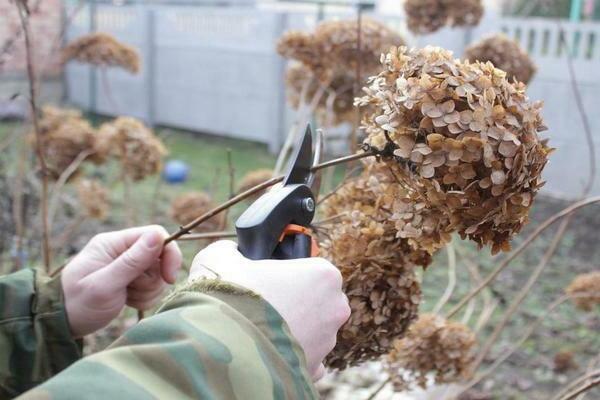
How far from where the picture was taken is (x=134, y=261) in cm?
94

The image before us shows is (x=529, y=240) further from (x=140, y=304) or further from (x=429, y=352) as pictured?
(x=140, y=304)

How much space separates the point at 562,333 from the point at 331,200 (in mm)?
2226

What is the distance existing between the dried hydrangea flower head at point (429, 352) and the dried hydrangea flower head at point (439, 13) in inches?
33.9

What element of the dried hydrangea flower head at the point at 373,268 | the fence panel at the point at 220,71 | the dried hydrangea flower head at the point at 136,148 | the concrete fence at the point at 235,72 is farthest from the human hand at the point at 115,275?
the fence panel at the point at 220,71

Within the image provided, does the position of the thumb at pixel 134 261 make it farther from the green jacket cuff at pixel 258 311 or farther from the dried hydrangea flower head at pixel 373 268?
the green jacket cuff at pixel 258 311

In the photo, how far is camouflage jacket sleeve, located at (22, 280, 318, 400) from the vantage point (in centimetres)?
52

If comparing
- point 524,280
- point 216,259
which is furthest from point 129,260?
point 524,280

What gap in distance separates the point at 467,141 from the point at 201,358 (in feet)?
0.96

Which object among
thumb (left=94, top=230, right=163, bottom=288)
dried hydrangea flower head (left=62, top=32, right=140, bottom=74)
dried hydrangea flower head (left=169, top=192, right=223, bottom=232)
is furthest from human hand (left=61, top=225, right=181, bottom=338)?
dried hydrangea flower head (left=62, top=32, right=140, bottom=74)

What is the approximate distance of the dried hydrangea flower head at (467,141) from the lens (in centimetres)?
66

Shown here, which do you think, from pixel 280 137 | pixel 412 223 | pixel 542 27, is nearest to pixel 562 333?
pixel 412 223

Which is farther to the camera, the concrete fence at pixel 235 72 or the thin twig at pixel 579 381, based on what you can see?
the concrete fence at pixel 235 72

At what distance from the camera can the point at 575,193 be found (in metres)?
5.09

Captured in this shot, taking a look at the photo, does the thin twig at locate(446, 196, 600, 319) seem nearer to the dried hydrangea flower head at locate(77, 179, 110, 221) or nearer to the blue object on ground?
the dried hydrangea flower head at locate(77, 179, 110, 221)
